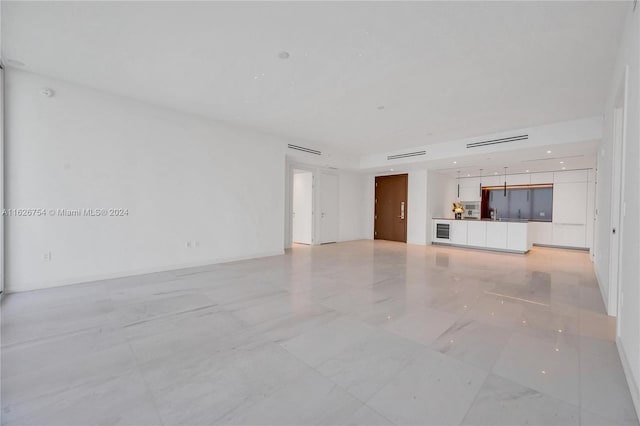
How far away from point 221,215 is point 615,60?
6964 mm

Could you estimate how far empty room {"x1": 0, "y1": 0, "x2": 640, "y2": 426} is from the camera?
194 centimetres

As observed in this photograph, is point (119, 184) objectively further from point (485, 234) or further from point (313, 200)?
point (485, 234)

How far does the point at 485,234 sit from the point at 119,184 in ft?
31.3

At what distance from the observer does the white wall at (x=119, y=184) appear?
4.13 m

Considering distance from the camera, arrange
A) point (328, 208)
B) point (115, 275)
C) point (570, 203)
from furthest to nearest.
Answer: point (328, 208)
point (570, 203)
point (115, 275)

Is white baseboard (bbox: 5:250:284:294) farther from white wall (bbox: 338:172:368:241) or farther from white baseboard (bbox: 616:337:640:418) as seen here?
white baseboard (bbox: 616:337:640:418)

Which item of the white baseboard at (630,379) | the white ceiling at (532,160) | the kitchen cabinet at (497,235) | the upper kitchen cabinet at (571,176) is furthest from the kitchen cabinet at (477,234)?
the white baseboard at (630,379)

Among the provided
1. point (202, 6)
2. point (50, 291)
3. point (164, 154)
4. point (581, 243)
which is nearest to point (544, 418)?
point (202, 6)

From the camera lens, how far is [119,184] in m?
4.93

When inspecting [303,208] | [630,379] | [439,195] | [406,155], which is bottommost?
[630,379]

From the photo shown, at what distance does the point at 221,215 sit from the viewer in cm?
632

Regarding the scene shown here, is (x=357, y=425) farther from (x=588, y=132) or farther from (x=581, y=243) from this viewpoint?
(x=581, y=243)

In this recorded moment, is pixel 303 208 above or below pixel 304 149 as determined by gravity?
below

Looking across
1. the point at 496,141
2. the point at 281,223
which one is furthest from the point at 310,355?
the point at 496,141
